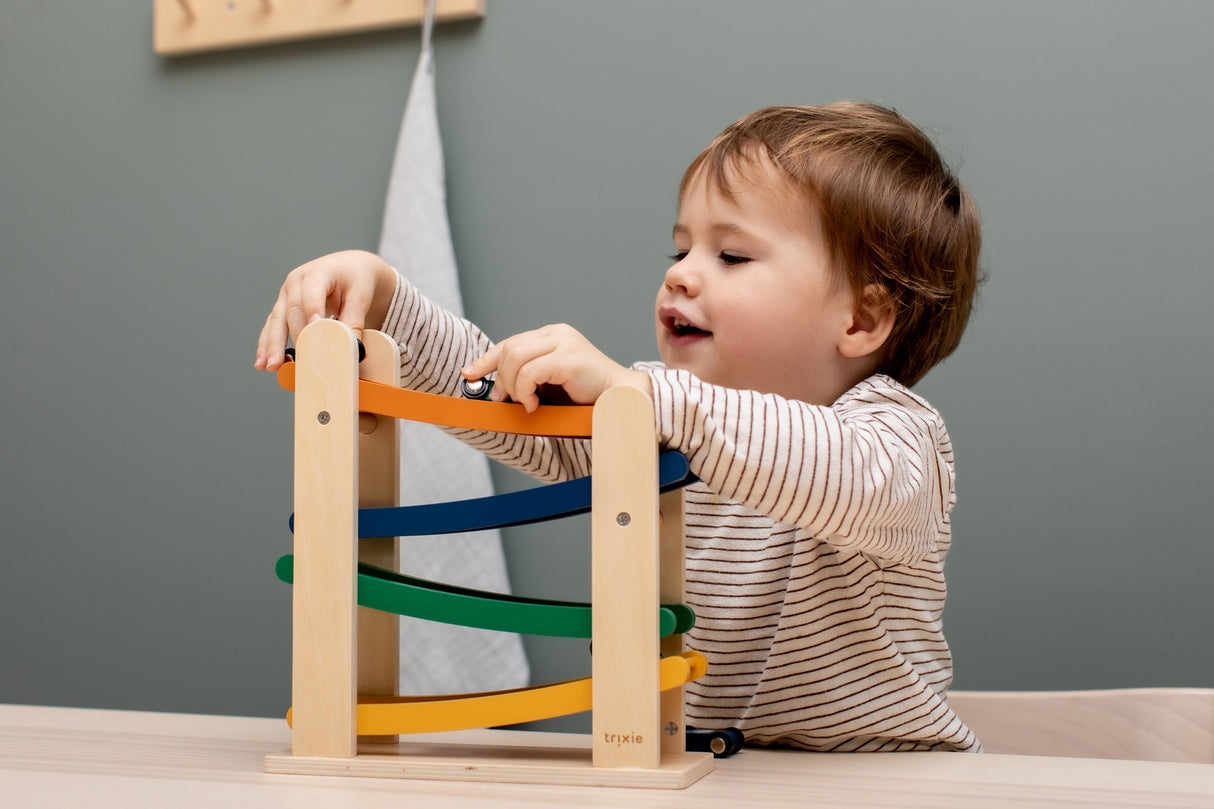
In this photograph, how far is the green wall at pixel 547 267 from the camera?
1065 millimetres

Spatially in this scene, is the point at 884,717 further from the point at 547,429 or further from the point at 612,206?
the point at 612,206

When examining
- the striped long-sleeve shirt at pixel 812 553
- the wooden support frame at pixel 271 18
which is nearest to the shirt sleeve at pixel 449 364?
the striped long-sleeve shirt at pixel 812 553

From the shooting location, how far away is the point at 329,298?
67 centimetres

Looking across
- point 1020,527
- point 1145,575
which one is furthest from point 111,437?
point 1145,575

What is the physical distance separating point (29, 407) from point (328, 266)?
1.02 m

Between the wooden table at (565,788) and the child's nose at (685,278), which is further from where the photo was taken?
the child's nose at (685,278)

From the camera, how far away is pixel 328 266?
65 centimetres

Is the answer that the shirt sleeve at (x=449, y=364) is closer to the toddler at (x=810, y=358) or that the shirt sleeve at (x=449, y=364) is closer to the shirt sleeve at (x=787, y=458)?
the toddler at (x=810, y=358)

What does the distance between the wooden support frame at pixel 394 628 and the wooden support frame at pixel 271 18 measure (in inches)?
32.8

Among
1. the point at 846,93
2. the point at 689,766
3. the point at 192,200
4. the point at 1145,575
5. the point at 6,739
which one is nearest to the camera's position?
the point at 689,766

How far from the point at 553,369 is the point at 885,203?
0.35 metres

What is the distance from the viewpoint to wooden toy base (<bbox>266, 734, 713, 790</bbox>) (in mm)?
472

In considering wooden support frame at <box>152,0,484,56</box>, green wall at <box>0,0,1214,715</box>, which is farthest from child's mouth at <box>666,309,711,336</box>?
wooden support frame at <box>152,0,484,56</box>

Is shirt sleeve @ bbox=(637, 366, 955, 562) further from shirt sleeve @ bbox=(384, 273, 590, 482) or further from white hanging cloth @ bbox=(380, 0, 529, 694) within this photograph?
white hanging cloth @ bbox=(380, 0, 529, 694)
